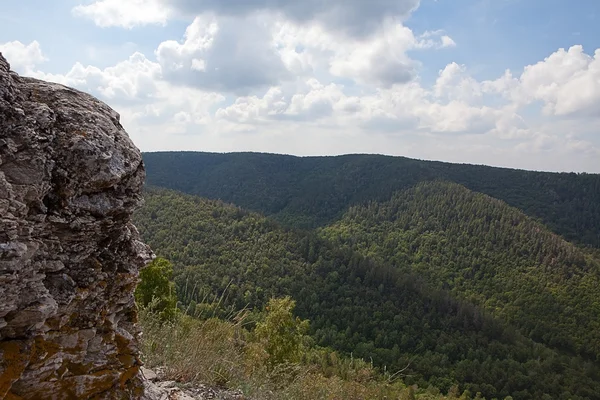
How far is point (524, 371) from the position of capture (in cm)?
7444

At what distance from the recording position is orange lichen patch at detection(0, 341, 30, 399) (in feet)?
7.51

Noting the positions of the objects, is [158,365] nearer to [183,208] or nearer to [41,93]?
[41,93]

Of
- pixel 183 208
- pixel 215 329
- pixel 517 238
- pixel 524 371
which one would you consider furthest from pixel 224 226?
pixel 517 238

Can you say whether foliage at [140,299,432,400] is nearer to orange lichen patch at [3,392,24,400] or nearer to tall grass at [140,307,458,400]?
tall grass at [140,307,458,400]

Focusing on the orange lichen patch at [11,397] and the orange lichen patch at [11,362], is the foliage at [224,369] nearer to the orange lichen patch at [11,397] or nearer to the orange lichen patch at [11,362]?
the orange lichen patch at [11,397]

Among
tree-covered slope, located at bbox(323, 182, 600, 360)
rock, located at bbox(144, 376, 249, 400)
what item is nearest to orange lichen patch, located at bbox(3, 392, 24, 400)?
rock, located at bbox(144, 376, 249, 400)

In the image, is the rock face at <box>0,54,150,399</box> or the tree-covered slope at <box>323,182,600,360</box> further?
the tree-covered slope at <box>323,182,600,360</box>

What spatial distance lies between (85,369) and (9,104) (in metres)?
1.84

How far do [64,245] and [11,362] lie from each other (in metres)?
0.73

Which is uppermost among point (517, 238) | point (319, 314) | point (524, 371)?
point (517, 238)

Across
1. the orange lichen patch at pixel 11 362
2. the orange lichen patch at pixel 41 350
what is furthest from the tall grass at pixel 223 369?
the orange lichen patch at pixel 11 362

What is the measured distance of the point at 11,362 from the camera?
2.34 metres

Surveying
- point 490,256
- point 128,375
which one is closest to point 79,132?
point 128,375

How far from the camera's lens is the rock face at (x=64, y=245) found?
2.35 meters
